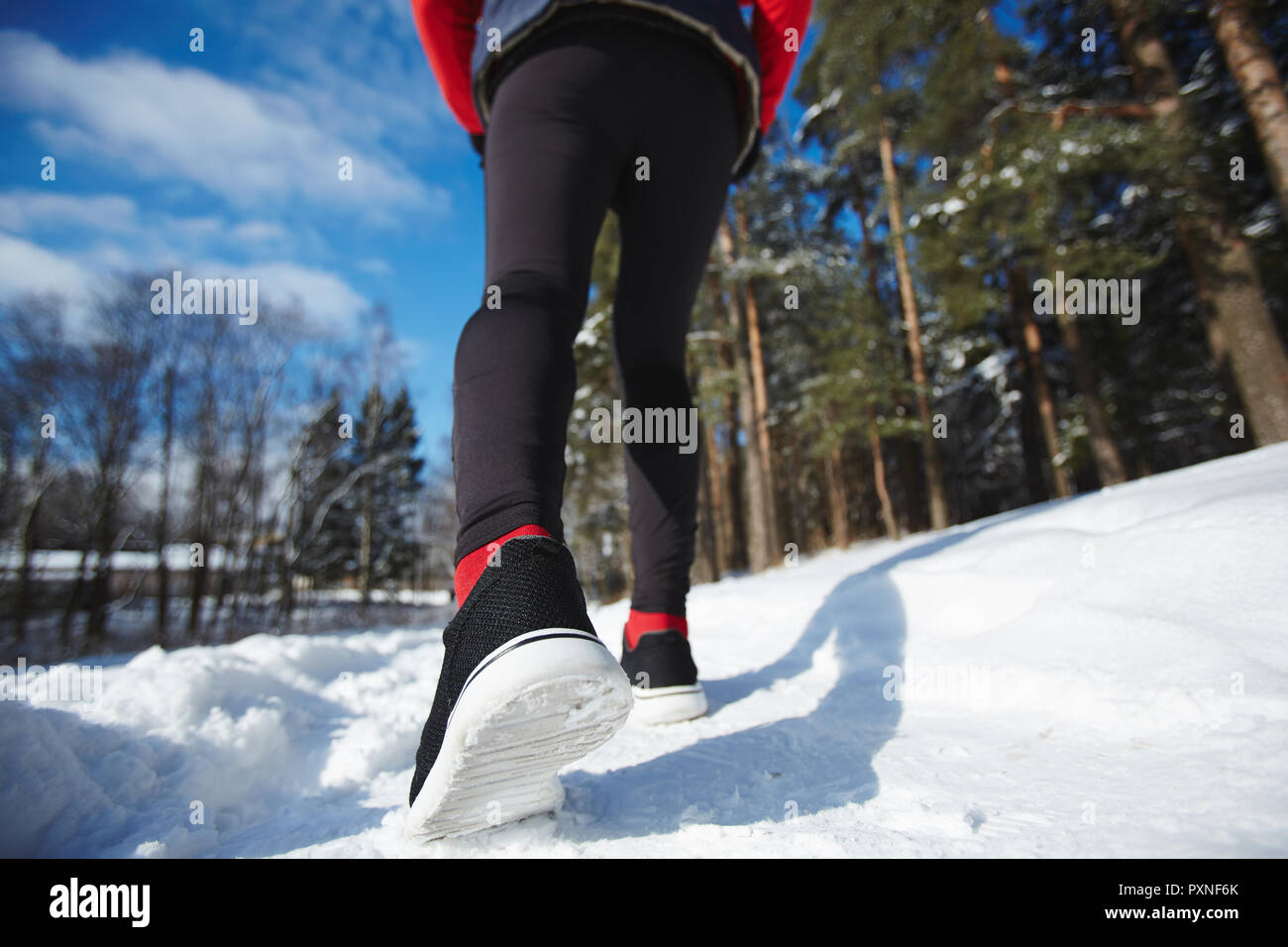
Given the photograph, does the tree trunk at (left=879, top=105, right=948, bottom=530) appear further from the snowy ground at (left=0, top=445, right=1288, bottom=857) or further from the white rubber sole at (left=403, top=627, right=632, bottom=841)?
the white rubber sole at (left=403, top=627, right=632, bottom=841)

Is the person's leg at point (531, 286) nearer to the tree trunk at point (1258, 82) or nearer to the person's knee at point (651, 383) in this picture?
the person's knee at point (651, 383)

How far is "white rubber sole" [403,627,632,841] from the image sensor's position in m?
0.54

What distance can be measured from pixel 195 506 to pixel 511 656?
21.7m

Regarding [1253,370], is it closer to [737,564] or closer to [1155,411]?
[1155,411]

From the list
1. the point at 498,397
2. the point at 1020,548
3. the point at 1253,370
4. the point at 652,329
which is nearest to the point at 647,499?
the point at 652,329

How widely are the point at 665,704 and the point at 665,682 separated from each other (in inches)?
1.6

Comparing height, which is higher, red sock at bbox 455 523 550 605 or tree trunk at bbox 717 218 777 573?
tree trunk at bbox 717 218 777 573

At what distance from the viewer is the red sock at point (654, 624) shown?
1180 millimetres

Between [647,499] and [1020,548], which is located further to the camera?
[1020,548]

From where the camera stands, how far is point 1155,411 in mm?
11648

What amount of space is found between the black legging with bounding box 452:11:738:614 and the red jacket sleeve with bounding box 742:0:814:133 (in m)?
0.18

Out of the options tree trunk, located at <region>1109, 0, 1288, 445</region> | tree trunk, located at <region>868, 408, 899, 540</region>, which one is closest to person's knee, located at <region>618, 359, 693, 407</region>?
tree trunk, located at <region>1109, 0, 1288, 445</region>

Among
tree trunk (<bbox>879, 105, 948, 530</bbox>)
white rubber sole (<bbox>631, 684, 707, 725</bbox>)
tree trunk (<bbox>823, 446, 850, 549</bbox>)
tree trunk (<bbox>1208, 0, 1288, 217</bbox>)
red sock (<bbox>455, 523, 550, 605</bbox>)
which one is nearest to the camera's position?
red sock (<bbox>455, 523, 550, 605</bbox>)

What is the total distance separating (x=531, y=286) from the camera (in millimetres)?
808
